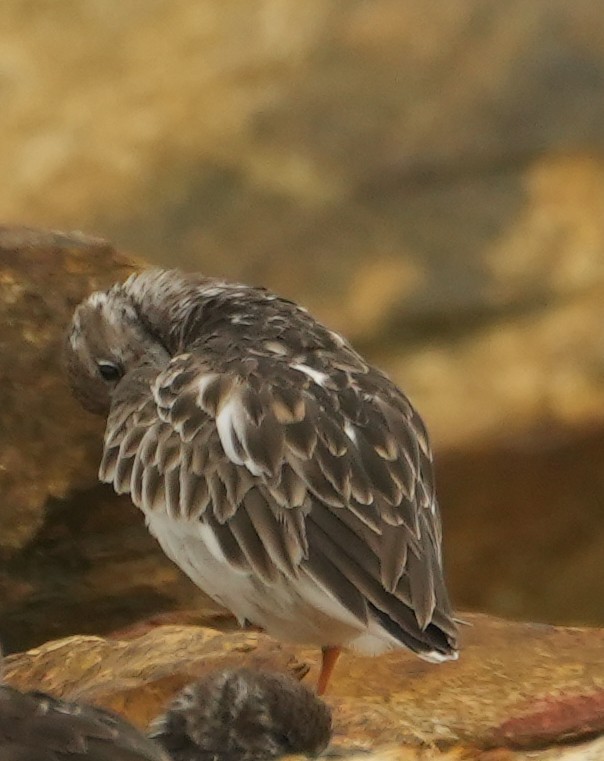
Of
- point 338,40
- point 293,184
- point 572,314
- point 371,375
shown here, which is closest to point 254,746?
point 371,375

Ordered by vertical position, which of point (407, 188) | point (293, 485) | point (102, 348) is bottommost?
point (293, 485)

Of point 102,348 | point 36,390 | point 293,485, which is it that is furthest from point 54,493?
point 293,485

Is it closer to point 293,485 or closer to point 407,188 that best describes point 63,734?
point 293,485

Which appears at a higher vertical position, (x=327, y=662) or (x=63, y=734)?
(x=327, y=662)

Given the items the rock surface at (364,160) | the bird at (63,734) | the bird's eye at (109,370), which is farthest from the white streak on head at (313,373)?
the rock surface at (364,160)

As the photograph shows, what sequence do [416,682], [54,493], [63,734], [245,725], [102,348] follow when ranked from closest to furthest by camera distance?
1. [63,734]
2. [245,725]
3. [416,682]
4. [102,348]
5. [54,493]

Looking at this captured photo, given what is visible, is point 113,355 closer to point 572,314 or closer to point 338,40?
point 572,314
